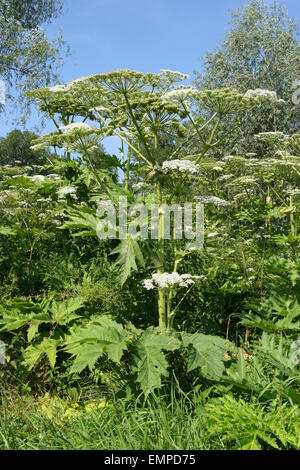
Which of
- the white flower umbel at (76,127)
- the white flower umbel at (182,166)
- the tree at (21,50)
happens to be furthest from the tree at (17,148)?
the white flower umbel at (182,166)

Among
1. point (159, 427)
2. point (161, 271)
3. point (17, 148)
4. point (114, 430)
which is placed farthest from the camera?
point (17, 148)

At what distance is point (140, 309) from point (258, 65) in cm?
1634

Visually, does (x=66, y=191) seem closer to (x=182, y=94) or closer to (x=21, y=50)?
(x=182, y=94)

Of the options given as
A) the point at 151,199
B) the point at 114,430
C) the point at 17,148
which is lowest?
the point at 114,430

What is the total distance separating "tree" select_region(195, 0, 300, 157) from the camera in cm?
1666

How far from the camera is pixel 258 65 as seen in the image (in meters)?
17.5

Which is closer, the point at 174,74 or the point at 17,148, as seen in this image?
the point at 174,74

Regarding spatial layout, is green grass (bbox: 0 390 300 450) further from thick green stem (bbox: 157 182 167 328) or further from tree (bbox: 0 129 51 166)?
tree (bbox: 0 129 51 166)

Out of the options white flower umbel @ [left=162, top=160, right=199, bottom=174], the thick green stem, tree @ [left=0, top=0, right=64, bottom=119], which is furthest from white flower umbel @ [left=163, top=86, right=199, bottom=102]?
tree @ [left=0, top=0, right=64, bottom=119]

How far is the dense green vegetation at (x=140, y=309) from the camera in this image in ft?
8.19

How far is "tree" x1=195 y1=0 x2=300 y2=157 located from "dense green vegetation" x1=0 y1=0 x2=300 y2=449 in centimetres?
1229

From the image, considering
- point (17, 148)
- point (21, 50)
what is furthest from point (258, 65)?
point (17, 148)

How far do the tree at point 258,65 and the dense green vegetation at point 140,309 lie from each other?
40.3ft

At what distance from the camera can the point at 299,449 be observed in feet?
7.31
